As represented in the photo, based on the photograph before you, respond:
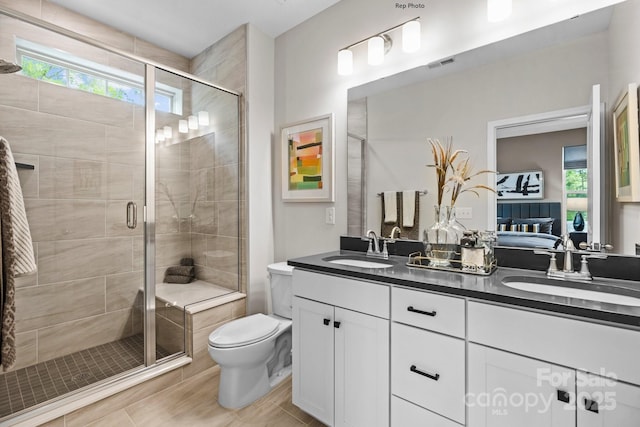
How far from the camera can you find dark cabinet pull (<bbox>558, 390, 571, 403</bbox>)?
89 cm

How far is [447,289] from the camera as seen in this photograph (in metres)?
1.12

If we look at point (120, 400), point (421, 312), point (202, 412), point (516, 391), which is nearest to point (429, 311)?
point (421, 312)

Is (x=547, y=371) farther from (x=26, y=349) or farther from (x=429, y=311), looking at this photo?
(x=26, y=349)

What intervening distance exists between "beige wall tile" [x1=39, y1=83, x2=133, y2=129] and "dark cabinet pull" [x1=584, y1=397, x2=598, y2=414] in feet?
8.92

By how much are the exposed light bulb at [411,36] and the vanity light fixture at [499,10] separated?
367mm

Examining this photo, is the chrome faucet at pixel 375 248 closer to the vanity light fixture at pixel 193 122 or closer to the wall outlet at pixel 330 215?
the wall outlet at pixel 330 215

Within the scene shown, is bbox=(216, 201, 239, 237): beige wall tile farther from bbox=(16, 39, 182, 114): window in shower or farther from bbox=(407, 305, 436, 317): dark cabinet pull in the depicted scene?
bbox=(407, 305, 436, 317): dark cabinet pull

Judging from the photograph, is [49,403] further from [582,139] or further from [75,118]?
[582,139]

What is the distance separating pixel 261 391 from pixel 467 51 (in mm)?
2284

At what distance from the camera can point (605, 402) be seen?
84cm

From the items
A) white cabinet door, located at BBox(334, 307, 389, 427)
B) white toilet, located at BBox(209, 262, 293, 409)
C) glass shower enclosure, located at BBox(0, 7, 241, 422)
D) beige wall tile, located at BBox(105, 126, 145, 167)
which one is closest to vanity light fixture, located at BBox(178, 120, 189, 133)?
glass shower enclosure, located at BBox(0, 7, 241, 422)

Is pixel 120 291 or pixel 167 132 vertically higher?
pixel 167 132

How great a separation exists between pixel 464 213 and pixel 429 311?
66 cm

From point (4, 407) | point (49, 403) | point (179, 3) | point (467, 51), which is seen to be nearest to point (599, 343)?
point (467, 51)
